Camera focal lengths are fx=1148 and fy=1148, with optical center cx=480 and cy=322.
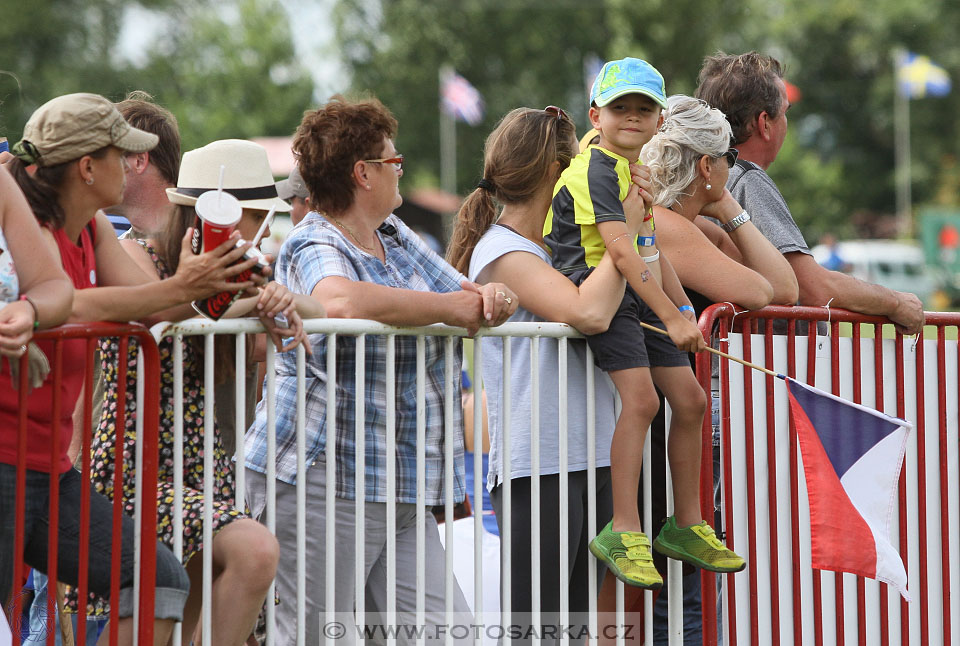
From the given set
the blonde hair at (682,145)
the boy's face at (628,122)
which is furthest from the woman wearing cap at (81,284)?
the blonde hair at (682,145)

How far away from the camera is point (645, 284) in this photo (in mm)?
3752

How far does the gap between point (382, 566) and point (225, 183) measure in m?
1.34

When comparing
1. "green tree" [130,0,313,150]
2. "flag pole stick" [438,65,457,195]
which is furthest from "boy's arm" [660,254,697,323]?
"green tree" [130,0,313,150]

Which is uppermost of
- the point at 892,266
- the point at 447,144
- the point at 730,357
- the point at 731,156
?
the point at 447,144

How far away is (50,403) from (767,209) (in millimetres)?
2909

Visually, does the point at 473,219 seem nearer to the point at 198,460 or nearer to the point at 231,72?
the point at 198,460

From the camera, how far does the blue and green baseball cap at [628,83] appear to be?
12.7 feet

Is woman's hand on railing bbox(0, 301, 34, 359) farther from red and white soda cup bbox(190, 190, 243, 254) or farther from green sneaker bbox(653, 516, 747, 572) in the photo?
green sneaker bbox(653, 516, 747, 572)

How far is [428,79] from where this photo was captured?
4862 cm

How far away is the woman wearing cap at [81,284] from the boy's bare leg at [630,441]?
1.36 meters

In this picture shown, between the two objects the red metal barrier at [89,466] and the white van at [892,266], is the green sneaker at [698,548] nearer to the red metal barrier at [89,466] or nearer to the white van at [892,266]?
the red metal barrier at [89,466]

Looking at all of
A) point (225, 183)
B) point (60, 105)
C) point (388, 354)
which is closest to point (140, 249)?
point (225, 183)

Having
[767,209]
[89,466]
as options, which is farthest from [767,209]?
[89,466]

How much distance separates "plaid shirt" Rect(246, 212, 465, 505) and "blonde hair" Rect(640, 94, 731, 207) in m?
1.09
